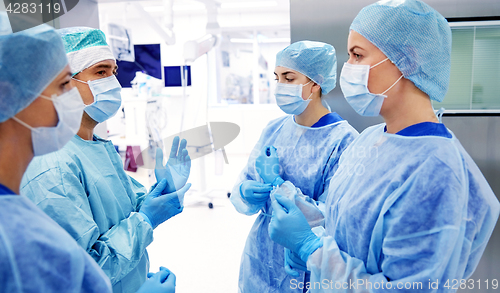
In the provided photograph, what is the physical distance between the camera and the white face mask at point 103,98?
1172 millimetres

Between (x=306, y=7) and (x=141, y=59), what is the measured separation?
147 inches

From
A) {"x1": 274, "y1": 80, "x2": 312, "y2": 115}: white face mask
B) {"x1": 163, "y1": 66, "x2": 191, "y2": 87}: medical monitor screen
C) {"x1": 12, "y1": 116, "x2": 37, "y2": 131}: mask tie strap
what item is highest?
{"x1": 12, "y1": 116, "x2": 37, "y2": 131}: mask tie strap

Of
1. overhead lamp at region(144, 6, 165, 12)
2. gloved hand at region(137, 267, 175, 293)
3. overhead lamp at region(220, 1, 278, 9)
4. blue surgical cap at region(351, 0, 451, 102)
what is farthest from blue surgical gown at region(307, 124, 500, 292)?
overhead lamp at region(144, 6, 165, 12)

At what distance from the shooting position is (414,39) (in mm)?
874

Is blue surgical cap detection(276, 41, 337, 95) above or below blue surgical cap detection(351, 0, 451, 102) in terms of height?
below

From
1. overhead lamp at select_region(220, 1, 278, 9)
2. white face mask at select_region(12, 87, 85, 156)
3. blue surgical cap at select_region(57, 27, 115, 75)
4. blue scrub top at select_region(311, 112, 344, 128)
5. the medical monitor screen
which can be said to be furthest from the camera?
overhead lamp at select_region(220, 1, 278, 9)

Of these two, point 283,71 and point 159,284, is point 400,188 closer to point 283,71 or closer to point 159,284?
point 159,284

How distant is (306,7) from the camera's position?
1.94 m

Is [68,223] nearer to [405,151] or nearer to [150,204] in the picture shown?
[150,204]

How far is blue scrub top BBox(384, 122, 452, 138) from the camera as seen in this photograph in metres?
0.84

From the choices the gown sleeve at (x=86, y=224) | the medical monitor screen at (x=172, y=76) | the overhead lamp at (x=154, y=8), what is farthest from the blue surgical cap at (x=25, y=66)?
the overhead lamp at (x=154, y=8)

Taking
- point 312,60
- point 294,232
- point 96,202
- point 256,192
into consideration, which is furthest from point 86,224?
point 312,60

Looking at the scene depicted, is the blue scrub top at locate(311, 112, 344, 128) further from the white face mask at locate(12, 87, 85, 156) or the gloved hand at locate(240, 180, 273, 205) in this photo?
the white face mask at locate(12, 87, 85, 156)

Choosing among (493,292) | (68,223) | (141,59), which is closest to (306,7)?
(68,223)
